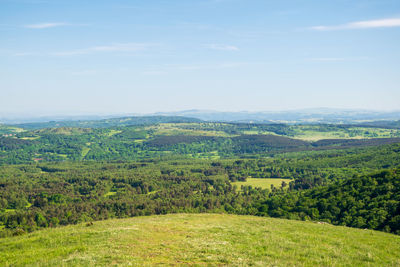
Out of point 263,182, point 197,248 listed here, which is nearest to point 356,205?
point 197,248

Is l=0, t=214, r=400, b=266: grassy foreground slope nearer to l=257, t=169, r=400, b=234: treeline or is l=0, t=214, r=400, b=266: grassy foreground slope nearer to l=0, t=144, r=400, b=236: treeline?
l=257, t=169, r=400, b=234: treeline

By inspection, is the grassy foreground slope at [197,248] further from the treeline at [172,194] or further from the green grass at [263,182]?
the green grass at [263,182]

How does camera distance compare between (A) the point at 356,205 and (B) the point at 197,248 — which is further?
(A) the point at 356,205

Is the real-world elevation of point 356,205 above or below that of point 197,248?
below

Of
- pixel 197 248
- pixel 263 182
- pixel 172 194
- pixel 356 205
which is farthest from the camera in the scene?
pixel 263 182

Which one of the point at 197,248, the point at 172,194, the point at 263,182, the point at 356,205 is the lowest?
the point at 263,182

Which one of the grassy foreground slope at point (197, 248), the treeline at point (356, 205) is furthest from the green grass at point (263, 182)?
the grassy foreground slope at point (197, 248)

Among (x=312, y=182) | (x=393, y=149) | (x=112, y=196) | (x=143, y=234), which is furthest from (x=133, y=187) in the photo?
(x=393, y=149)

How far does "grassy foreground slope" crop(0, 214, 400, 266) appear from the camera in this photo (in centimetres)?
2312

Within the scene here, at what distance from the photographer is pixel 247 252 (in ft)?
85.7

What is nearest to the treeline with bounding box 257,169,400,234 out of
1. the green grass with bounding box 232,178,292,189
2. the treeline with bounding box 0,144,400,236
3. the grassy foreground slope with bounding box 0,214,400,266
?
the treeline with bounding box 0,144,400,236

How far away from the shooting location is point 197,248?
2684cm

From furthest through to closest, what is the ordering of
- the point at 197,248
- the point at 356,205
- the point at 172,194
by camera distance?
the point at 172,194
the point at 356,205
the point at 197,248

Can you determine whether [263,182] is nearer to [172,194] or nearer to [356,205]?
[172,194]
